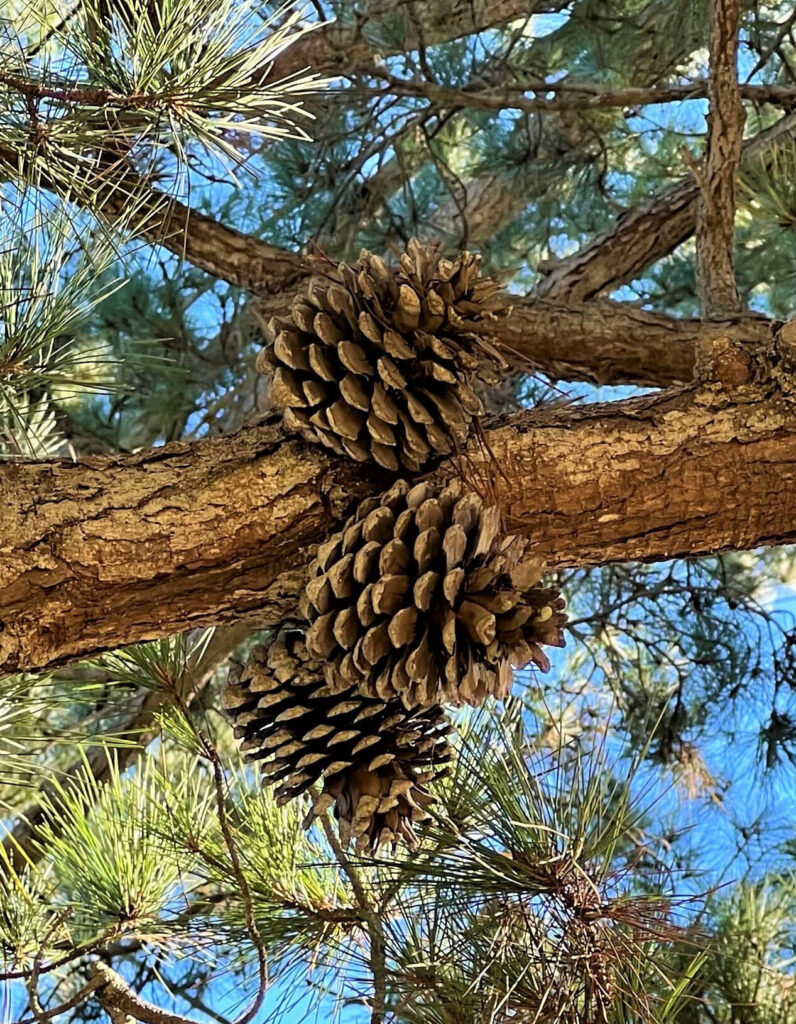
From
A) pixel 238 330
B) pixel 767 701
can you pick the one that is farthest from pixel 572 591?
pixel 238 330

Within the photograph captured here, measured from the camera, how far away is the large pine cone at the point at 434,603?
1.95 ft

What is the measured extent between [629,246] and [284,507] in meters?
0.98

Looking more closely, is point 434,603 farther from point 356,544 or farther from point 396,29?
point 396,29

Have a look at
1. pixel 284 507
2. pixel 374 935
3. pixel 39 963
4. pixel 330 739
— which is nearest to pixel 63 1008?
pixel 39 963

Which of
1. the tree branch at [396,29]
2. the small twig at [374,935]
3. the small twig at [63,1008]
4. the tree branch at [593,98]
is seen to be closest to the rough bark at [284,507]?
the small twig at [374,935]

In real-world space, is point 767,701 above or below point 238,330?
below

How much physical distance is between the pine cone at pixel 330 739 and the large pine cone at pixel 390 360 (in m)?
0.15

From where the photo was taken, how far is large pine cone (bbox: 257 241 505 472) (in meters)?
0.64

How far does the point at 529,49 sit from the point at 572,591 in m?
1.07

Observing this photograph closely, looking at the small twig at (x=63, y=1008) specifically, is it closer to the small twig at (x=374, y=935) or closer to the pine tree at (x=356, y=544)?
the pine tree at (x=356, y=544)

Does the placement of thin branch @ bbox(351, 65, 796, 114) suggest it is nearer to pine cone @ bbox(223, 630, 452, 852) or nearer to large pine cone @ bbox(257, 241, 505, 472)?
large pine cone @ bbox(257, 241, 505, 472)

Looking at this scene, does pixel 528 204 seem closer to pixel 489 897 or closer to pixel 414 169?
pixel 414 169

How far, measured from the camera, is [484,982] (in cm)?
79

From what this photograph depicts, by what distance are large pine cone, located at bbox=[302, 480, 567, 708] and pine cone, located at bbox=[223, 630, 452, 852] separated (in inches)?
2.5
